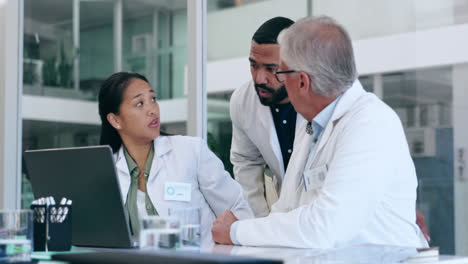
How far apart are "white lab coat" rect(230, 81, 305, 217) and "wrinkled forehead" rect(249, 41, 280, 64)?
0.29 m

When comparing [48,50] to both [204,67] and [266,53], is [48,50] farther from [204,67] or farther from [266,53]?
[266,53]

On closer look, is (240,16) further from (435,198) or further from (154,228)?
(154,228)

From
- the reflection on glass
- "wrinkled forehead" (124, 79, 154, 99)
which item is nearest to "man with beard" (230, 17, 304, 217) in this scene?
"wrinkled forehead" (124, 79, 154, 99)

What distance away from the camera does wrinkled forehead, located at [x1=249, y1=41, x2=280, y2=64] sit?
3152 mm

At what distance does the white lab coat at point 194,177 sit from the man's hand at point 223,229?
28.6 inches

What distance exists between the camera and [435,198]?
148 inches

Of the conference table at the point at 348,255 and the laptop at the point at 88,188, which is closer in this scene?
the conference table at the point at 348,255

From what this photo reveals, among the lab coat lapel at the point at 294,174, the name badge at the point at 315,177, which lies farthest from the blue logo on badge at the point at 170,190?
the name badge at the point at 315,177

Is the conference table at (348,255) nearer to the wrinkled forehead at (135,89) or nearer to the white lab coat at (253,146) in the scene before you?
the white lab coat at (253,146)

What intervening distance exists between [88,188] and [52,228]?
166mm

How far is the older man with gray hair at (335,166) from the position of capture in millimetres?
2029

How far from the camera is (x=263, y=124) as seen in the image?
133 inches

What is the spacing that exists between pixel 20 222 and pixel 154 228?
47 cm

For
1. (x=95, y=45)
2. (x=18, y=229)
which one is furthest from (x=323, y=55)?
(x=95, y=45)
